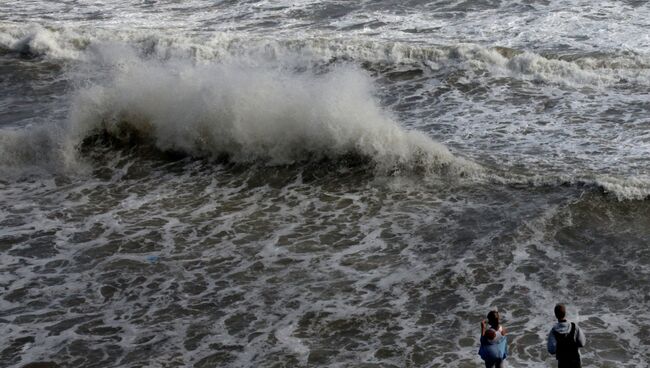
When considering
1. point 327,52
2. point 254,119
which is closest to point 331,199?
point 254,119

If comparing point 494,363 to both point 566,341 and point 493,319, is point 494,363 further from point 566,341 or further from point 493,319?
point 566,341

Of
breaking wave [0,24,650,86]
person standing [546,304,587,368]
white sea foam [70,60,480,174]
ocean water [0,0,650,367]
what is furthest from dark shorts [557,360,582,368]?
breaking wave [0,24,650,86]

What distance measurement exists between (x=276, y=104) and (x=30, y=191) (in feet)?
13.1

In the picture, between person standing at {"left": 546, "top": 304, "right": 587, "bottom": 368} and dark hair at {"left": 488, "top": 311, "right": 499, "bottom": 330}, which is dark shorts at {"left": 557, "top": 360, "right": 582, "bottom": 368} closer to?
person standing at {"left": 546, "top": 304, "right": 587, "bottom": 368}

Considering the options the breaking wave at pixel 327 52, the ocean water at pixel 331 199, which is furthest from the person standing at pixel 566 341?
the breaking wave at pixel 327 52

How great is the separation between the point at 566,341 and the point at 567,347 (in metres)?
0.05

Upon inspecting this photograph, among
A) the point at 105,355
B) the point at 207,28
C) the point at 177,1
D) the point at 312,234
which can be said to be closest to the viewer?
the point at 105,355

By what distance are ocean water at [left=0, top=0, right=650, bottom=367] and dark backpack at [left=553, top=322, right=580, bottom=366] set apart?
2.85 feet

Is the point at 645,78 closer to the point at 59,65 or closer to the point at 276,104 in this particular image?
the point at 276,104

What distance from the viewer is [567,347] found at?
7285mm

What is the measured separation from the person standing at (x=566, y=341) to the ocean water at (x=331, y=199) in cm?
87

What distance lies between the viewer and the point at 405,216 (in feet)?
38.0

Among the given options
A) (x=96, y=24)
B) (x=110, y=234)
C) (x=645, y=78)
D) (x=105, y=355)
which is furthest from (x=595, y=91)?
(x=96, y=24)

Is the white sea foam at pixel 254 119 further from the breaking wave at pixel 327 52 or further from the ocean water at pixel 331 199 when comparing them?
the breaking wave at pixel 327 52
